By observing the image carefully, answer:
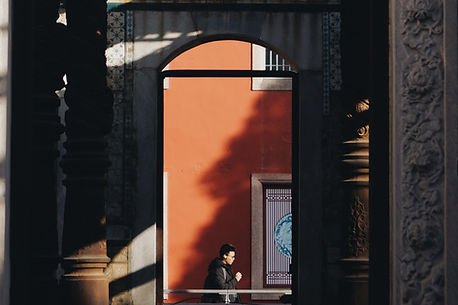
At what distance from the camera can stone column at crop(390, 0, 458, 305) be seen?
6.05m

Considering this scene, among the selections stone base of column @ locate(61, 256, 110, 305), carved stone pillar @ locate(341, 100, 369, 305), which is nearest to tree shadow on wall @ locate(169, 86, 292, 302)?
carved stone pillar @ locate(341, 100, 369, 305)

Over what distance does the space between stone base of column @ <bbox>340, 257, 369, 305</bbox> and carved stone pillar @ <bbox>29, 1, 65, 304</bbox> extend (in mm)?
2199

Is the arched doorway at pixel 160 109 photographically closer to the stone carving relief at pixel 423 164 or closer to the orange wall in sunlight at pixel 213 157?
the stone carving relief at pixel 423 164

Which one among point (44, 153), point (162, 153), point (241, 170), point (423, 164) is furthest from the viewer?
point (241, 170)

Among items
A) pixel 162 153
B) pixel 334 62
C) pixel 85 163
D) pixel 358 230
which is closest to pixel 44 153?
pixel 85 163

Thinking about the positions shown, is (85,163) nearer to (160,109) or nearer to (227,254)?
(160,109)

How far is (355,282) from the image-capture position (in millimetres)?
7961

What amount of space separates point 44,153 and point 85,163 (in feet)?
1.12

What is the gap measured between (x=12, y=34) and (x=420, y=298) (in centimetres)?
258

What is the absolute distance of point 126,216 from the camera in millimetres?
12578

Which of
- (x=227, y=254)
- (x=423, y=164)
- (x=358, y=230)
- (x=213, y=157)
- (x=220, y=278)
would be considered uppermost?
(x=213, y=157)

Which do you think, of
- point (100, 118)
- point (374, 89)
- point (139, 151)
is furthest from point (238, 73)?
point (374, 89)

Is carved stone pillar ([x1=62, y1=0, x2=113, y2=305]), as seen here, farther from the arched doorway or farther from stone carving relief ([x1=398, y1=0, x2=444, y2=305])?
the arched doorway

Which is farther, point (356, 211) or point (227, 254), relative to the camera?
point (227, 254)
